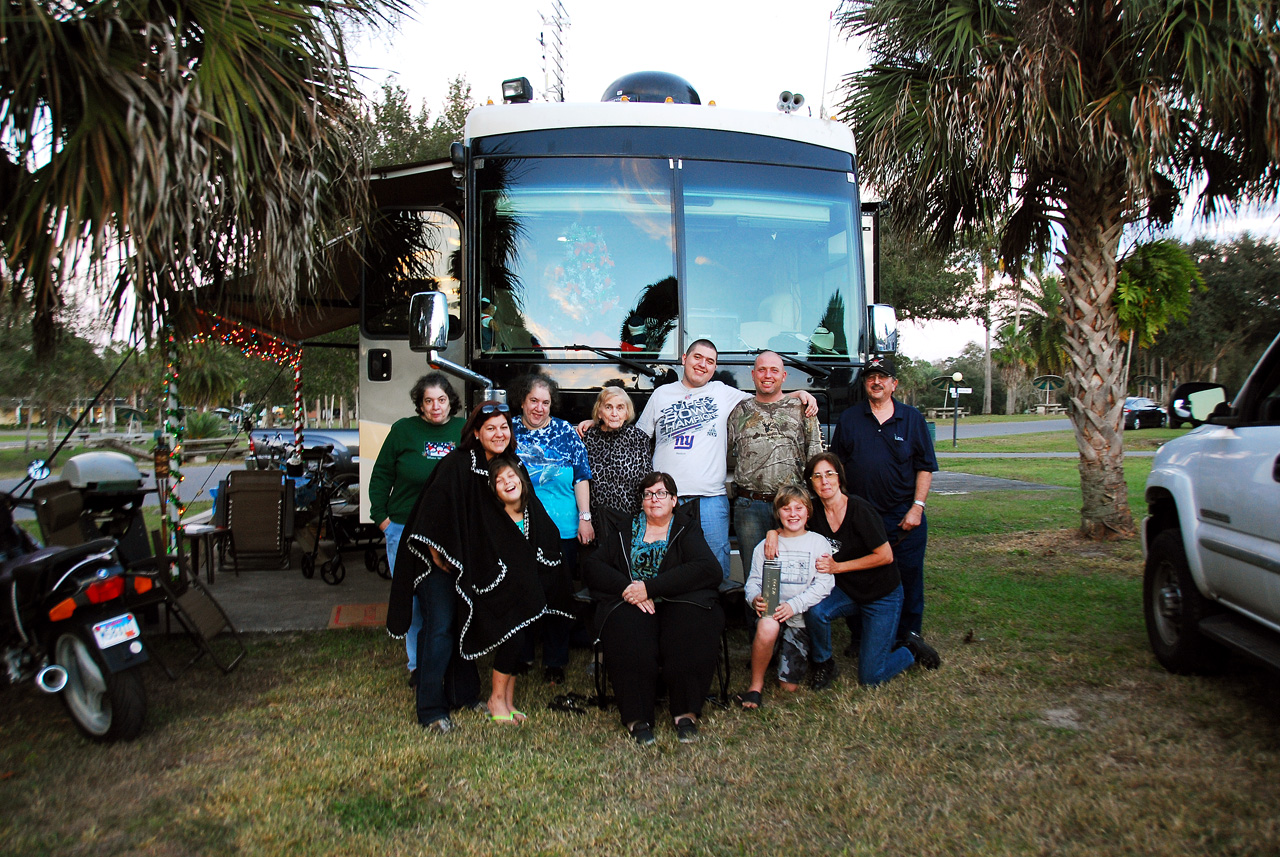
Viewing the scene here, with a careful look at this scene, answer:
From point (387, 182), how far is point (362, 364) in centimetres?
141

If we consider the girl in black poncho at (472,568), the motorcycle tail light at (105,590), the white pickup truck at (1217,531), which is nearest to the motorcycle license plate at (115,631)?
the motorcycle tail light at (105,590)

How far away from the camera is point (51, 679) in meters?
3.93

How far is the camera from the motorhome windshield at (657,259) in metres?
5.31

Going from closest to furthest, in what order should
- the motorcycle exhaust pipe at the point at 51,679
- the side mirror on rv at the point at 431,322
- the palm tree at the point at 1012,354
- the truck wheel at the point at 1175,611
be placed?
the motorcycle exhaust pipe at the point at 51,679 → the truck wheel at the point at 1175,611 → the side mirror on rv at the point at 431,322 → the palm tree at the point at 1012,354

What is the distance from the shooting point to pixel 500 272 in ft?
17.4

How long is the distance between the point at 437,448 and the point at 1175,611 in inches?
161

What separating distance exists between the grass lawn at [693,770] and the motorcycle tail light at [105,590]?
0.65 metres

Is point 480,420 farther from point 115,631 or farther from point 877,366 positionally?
point 877,366

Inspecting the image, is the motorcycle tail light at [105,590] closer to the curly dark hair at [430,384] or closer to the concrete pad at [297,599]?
the curly dark hair at [430,384]

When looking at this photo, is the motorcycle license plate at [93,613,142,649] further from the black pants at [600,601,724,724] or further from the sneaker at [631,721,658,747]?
the sneaker at [631,721,658,747]

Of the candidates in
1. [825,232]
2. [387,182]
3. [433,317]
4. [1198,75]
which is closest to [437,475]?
[433,317]

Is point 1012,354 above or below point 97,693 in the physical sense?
above

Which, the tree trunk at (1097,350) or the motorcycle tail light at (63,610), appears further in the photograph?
the tree trunk at (1097,350)

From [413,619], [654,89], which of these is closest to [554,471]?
[413,619]
